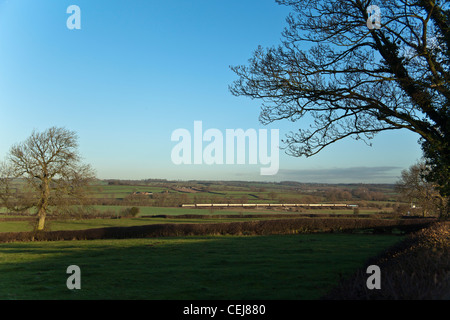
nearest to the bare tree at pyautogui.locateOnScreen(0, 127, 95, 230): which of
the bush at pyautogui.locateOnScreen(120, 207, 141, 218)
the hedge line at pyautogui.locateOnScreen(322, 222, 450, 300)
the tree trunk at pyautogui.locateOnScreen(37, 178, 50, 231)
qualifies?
the tree trunk at pyautogui.locateOnScreen(37, 178, 50, 231)

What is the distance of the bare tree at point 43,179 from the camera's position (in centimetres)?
3266

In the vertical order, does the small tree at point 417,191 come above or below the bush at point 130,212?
above

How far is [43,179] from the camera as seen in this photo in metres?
33.3

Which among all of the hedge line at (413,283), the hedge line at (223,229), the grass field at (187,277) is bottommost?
the hedge line at (223,229)

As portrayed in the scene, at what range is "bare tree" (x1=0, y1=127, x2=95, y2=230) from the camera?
32656mm

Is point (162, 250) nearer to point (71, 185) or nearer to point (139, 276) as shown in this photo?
point (139, 276)

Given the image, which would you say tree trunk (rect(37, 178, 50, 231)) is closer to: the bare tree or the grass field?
the bare tree

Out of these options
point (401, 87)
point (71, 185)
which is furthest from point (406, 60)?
point (71, 185)

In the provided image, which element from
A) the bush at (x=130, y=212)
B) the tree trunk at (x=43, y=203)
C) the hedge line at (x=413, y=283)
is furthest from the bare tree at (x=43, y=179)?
the hedge line at (x=413, y=283)

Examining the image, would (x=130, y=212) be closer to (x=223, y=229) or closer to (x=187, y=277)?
(x=223, y=229)

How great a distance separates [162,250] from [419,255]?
1086 cm

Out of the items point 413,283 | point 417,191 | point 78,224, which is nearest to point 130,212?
point 78,224

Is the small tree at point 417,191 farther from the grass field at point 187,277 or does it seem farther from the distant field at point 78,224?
the grass field at point 187,277

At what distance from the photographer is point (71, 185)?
3388cm
